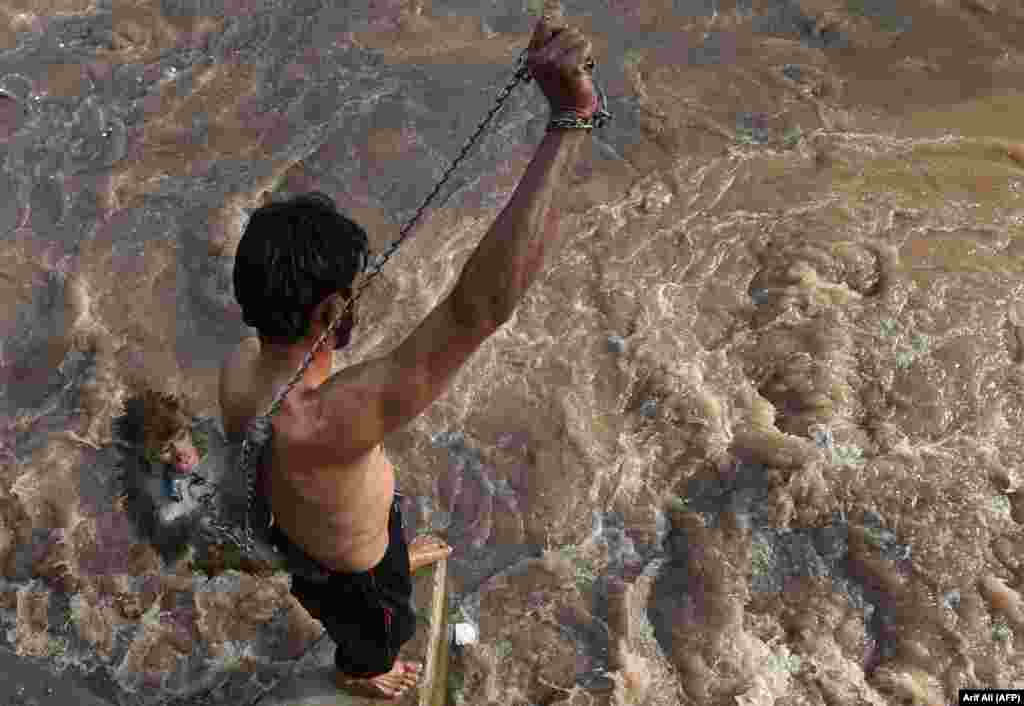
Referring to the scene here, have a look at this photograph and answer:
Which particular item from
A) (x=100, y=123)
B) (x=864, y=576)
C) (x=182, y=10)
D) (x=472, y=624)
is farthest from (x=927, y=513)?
(x=182, y=10)

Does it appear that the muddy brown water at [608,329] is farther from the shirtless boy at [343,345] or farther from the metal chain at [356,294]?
the metal chain at [356,294]

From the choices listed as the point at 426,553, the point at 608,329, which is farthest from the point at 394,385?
the point at 608,329

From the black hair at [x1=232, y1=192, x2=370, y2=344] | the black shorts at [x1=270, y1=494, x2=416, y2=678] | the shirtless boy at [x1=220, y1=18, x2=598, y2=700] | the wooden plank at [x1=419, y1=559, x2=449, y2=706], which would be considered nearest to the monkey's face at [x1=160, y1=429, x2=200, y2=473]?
the wooden plank at [x1=419, y1=559, x2=449, y2=706]

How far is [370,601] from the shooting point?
7.18ft

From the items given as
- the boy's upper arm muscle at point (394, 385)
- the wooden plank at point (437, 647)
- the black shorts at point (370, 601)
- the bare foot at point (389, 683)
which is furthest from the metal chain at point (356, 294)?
the wooden plank at point (437, 647)

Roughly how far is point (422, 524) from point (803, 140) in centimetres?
311

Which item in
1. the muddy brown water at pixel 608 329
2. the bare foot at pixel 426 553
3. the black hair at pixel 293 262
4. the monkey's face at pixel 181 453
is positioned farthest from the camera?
the monkey's face at pixel 181 453

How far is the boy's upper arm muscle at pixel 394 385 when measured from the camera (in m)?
1.42

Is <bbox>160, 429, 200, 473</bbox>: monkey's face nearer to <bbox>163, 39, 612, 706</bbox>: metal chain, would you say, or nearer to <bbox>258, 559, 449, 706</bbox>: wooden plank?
<bbox>258, 559, 449, 706</bbox>: wooden plank

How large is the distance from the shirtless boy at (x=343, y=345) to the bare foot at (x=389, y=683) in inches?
19.0

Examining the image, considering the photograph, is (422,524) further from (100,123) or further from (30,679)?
(100,123)

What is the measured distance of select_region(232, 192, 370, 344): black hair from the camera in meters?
1.58

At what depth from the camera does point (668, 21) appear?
601 centimetres

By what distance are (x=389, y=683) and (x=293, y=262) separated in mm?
1551
